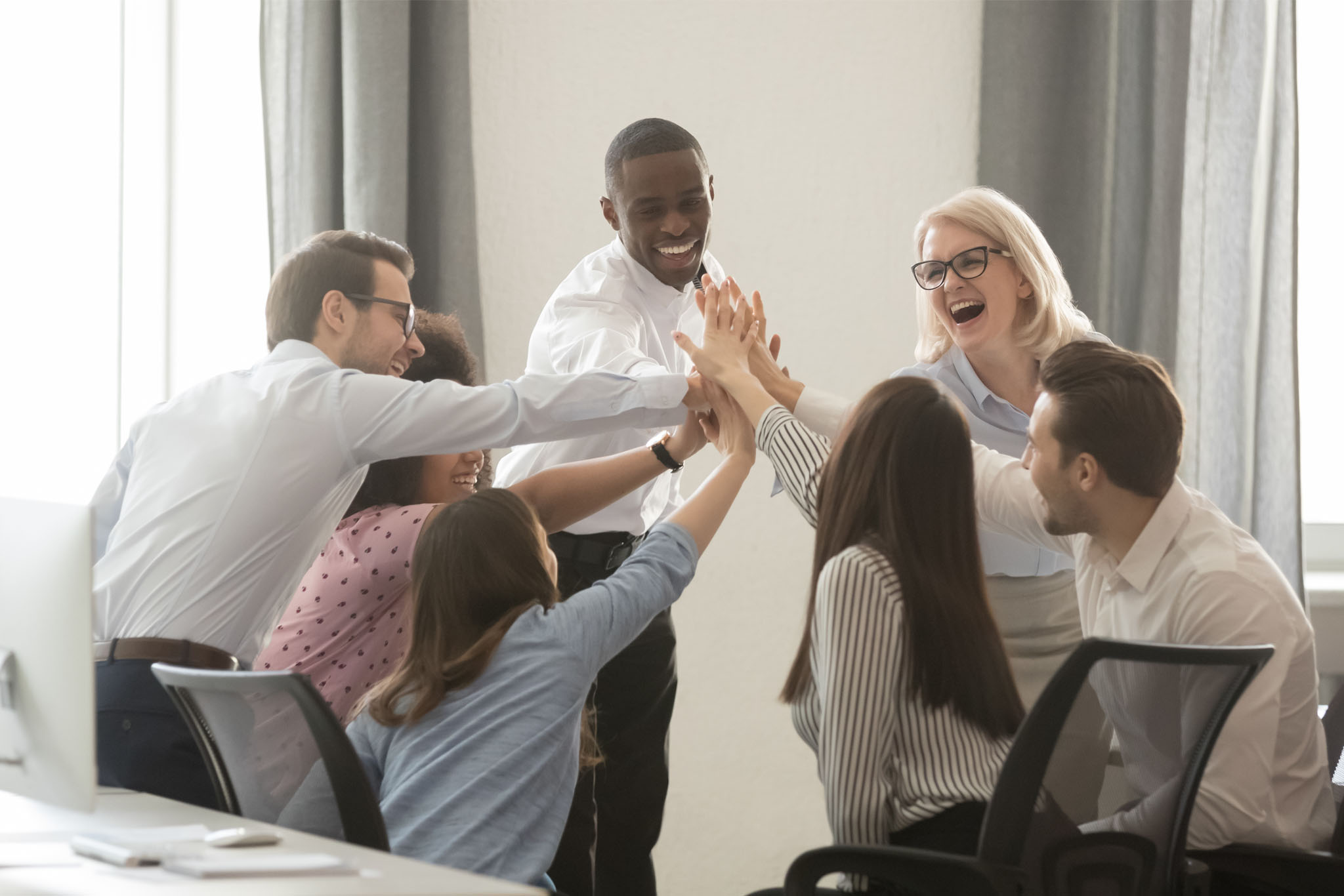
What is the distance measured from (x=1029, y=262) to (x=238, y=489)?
145 cm

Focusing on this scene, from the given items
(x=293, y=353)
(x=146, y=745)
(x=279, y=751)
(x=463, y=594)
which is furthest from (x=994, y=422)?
(x=146, y=745)

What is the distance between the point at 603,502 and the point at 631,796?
65cm

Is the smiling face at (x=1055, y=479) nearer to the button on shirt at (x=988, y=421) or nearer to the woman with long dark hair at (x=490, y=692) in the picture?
the button on shirt at (x=988, y=421)

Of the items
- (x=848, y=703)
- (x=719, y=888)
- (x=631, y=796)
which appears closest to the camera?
(x=848, y=703)

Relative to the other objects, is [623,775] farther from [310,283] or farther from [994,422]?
[310,283]

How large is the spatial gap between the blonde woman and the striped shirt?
0.72 metres

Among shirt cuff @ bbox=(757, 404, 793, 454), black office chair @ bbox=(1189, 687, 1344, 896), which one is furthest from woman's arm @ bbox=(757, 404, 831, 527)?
black office chair @ bbox=(1189, 687, 1344, 896)

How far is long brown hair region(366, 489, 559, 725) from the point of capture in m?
1.58

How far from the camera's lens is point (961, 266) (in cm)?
226

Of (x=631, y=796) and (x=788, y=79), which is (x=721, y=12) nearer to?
(x=788, y=79)

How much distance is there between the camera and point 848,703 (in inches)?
57.6

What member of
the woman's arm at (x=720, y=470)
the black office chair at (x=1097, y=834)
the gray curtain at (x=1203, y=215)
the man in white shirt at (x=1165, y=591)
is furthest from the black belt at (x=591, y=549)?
the gray curtain at (x=1203, y=215)

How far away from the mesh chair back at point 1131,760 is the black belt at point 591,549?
1.12 m

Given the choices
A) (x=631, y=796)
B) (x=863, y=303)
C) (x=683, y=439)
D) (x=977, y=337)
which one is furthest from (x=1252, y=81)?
(x=631, y=796)
